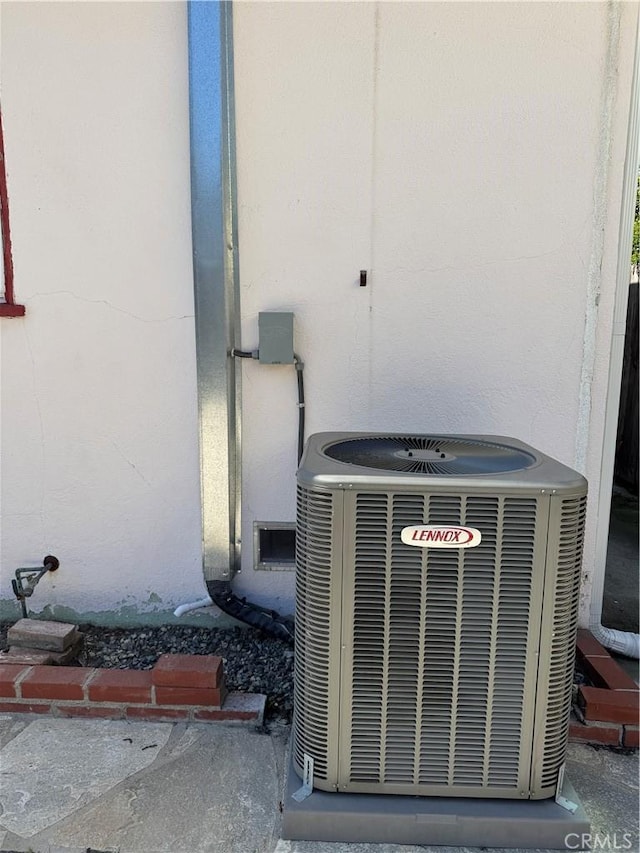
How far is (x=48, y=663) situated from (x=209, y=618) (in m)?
0.73

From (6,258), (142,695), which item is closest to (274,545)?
(142,695)

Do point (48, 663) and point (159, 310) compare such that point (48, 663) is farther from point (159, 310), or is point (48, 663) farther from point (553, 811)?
point (553, 811)

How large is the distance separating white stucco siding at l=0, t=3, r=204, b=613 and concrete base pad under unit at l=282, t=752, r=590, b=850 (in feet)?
4.34

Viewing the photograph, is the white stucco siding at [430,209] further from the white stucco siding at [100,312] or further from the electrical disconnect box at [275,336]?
the white stucco siding at [100,312]

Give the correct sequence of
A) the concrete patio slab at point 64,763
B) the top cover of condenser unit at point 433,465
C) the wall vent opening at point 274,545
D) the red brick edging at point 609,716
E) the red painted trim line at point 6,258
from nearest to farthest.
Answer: the top cover of condenser unit at point 433,465
the concrete patio slab at point 64,763
the red brick edging at point 609,716
the red painted trim line at point 6,258
the wall vent opening at point 274,545

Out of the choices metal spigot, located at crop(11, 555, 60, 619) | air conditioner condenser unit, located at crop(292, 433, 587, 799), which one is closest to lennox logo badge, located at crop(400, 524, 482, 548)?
air conditioner condenser unit, located at crop(292, 433, 587, 799)

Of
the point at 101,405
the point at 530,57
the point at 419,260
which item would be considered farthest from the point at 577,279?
the point at 101,405

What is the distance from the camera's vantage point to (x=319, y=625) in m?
A: 1.73

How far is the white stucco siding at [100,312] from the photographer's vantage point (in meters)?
2.55

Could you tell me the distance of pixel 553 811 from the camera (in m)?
1.74

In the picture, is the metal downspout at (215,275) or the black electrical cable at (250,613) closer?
the metal downspout at (215,275)

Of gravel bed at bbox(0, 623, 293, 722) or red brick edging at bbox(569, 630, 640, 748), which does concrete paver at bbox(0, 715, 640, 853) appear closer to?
→ red brick edging at bbox(569, 630, 640, 748)

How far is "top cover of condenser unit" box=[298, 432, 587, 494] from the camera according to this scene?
162 cm

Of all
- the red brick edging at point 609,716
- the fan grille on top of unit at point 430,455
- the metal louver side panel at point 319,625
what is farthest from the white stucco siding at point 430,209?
the metal louver side panel at point 319,625
